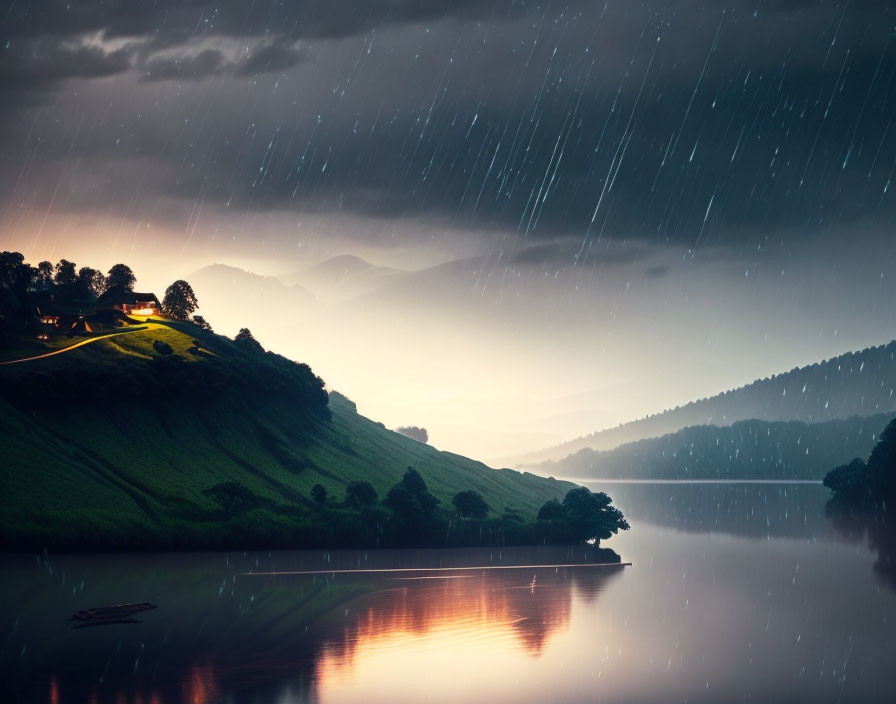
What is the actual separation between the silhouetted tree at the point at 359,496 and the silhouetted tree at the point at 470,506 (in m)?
17.0

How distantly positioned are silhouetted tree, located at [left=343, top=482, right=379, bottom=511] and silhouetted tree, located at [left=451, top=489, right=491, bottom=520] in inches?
669

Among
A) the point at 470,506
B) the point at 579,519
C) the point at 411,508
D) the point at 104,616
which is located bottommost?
the point at 104,616

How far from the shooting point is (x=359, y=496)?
565 feet

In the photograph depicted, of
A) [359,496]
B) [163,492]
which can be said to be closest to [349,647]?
[359,496]

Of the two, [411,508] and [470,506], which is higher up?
[411,508]

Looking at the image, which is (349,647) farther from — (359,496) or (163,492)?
(163,492)

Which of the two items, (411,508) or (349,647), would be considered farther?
(411,508)

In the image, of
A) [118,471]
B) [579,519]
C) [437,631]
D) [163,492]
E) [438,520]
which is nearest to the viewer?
[437,631]

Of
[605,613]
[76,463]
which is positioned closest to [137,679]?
[605,613]

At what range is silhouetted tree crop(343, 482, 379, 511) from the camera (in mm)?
171750

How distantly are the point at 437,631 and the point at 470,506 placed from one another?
8474 cm

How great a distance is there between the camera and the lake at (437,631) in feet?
238

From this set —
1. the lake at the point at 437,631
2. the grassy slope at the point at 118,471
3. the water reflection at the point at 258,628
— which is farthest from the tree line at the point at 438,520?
the water reflection at the point at 258,628

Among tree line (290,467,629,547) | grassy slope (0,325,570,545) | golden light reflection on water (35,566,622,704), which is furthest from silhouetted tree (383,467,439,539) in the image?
golden light reflection on water (35,566,622,704)
